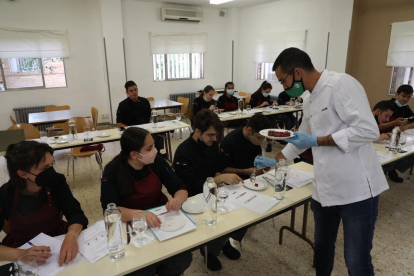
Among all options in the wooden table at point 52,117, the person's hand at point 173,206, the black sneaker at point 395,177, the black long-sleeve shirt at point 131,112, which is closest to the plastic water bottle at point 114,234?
the person's hand at point 173,206

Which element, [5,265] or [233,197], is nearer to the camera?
[5,265]

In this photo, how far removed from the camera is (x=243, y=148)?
8.32ft

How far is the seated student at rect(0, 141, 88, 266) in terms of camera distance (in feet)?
4.87

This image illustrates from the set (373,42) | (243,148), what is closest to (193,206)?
(243,148)

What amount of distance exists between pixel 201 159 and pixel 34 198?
116cm

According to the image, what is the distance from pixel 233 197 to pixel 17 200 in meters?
1.29

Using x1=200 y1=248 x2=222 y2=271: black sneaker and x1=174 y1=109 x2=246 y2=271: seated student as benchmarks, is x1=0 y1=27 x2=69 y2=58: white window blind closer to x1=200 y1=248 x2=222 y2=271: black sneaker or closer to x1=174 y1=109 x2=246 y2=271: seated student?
x1=174 y1=109 x2=246 y2=271: seated student

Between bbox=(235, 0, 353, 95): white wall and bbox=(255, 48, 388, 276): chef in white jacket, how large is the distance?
528cm

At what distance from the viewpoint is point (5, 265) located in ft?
3.90

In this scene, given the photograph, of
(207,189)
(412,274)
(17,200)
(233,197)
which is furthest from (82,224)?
(412,274)

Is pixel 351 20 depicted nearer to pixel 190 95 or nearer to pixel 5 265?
pixel 190 95

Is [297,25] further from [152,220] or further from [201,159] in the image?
[152,220]

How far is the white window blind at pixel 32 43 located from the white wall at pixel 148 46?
1.55 metres

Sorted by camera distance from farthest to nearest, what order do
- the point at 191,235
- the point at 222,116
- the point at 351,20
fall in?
the point at 351,20 → the point at 222,116 → the point at 191,235
